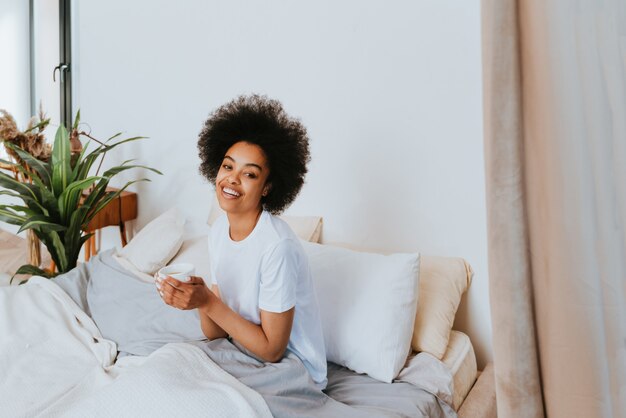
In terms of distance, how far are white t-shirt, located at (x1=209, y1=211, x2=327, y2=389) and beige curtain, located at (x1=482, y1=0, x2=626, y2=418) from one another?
30.8 inches

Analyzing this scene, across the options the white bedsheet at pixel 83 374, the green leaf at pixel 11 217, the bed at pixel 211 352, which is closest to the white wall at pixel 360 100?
the bed at pixel 211 352

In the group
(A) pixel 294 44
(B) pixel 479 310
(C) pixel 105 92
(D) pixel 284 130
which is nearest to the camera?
(D) pixel 284 130

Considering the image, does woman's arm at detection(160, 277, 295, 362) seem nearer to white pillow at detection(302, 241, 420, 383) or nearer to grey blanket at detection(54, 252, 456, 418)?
grey blanket at detection(54, 252, 456, 418)

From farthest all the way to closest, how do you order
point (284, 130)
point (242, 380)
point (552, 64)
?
point (284, 130) → point (242, 380) → point (552, 64)

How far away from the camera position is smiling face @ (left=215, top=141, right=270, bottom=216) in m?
1.24

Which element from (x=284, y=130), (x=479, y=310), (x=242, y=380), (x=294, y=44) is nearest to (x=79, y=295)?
(x=242, y=380)

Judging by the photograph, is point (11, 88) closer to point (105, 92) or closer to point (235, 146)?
point (105, 92)

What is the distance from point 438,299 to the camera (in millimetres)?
1608

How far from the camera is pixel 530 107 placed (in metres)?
0.39

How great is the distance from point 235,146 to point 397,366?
0.74 metres

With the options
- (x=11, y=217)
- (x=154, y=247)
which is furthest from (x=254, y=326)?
(x=11, y=217)

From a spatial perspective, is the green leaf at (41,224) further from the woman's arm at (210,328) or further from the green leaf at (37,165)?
the woman's arm at (210,328)

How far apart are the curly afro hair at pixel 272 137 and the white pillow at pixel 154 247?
73 centimetres

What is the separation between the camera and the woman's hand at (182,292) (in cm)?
109
